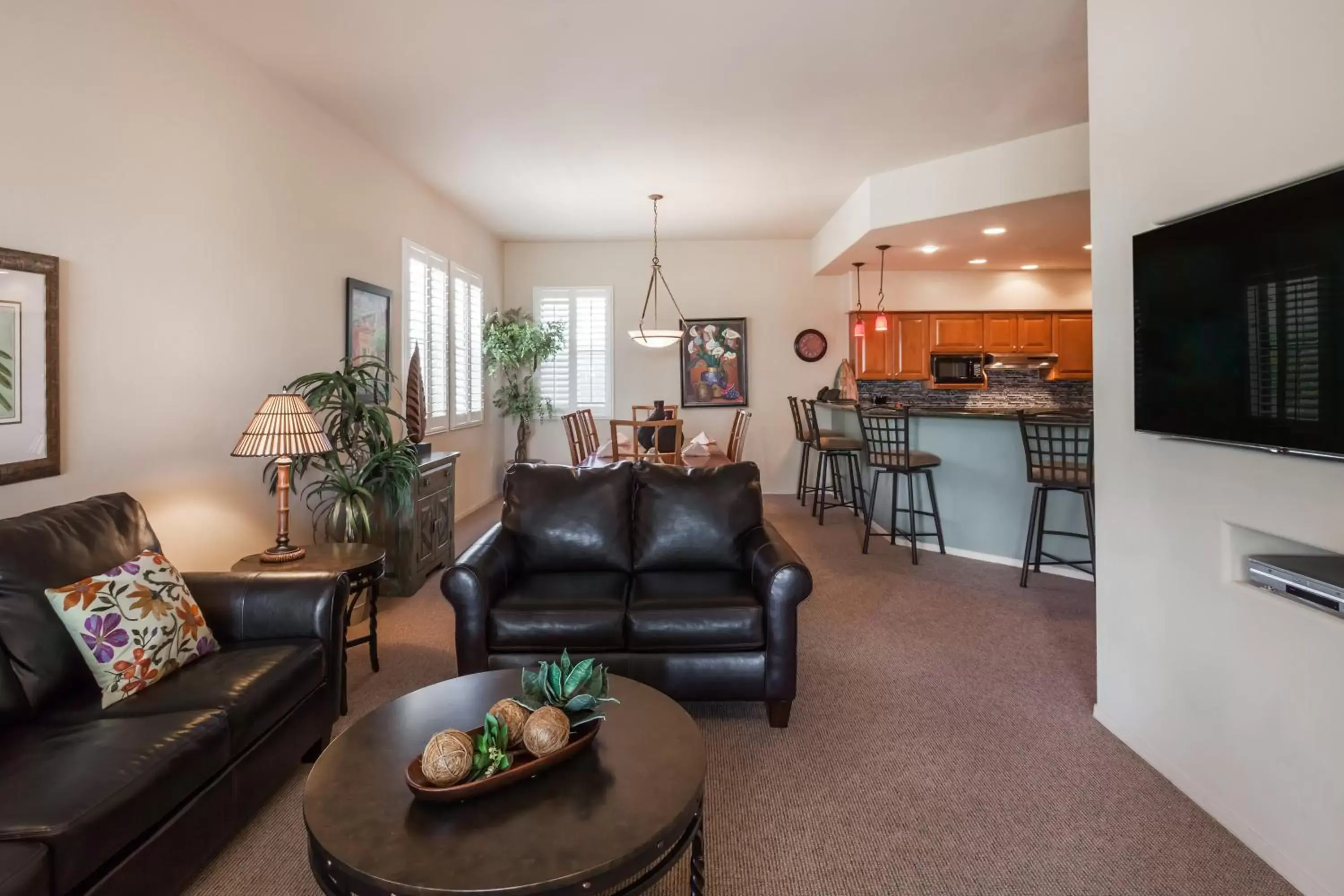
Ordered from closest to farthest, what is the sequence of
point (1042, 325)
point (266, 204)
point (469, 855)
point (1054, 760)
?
point (469, 855) → point (1054, 760) → point (266, 204) → point (1042, 325)

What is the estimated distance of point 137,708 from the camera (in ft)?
5.75

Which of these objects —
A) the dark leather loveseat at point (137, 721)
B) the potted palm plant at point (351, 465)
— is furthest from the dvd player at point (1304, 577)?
the potted palm plant at point (351, 465)

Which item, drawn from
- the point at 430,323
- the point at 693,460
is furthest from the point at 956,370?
the point at 430,323

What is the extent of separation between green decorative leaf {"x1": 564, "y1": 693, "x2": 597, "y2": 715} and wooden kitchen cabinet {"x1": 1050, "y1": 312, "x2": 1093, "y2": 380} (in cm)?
759

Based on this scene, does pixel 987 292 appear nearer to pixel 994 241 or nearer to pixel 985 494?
pixel 994 241

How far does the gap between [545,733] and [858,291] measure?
22.0 ft

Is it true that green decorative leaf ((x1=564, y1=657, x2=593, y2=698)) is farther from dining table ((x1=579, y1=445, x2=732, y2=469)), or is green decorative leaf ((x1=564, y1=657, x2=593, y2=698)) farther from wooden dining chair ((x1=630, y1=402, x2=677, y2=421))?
wooden dining chair ((x1=630, y1=402, x2=677, y2=421))

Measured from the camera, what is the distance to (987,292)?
7465 mm

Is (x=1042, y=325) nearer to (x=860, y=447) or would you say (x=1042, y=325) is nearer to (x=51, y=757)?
(x=860, y=447)

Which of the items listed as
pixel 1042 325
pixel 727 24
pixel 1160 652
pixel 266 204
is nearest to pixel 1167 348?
pixel 1160 652

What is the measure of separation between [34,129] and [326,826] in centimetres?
248

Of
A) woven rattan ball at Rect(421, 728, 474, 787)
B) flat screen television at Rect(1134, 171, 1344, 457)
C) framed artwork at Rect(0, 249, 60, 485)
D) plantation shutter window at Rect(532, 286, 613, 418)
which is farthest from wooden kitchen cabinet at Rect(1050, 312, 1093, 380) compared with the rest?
framed artwork at Rect(0, 249, 60, 485)

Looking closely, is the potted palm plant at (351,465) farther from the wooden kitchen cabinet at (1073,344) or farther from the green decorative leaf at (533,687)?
the wooden kitchen cabinet at (1073,344)

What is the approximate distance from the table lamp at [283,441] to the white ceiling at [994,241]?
436 centimetres
